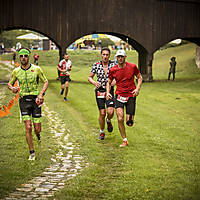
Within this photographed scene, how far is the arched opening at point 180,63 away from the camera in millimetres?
36334

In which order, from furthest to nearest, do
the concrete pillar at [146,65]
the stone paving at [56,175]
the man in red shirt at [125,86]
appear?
the concrete pillar at [146,65]
the man in red shirt at [125,86]
the stone paving at [56,175]

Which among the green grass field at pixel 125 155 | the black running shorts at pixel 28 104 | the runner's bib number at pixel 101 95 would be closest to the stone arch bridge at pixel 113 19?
the green grass field at pixel 125 155

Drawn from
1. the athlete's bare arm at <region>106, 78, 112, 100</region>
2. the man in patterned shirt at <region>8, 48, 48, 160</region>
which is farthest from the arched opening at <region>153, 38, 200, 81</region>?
the man in patterned shirt at <region>8, 48, 48, 160</region>

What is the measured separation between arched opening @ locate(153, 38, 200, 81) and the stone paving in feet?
79.4

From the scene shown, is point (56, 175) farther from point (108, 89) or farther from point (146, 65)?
point (146, 65)

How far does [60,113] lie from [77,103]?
3.28 m

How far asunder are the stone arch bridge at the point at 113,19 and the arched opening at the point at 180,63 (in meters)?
2.11

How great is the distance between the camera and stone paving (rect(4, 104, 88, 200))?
591 centimetres

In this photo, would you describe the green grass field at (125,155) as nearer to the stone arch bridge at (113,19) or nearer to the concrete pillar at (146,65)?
the stone arch bridge at (113,19)

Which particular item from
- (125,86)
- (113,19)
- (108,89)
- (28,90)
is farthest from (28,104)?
(113,19)

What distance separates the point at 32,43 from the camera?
77.8 m

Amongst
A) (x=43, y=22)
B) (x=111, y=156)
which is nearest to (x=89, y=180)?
(x=111, y=156)

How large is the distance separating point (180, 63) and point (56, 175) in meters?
38.9

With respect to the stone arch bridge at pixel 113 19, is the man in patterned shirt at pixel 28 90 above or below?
below
